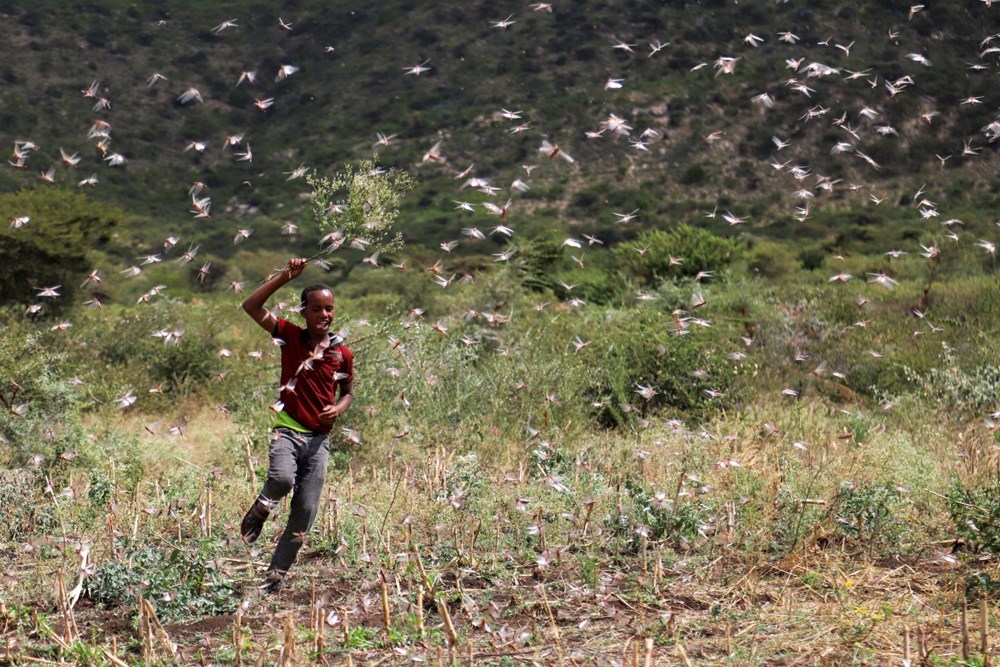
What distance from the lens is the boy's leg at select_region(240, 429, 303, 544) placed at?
536 centimetres

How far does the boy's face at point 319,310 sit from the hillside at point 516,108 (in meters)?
25.8

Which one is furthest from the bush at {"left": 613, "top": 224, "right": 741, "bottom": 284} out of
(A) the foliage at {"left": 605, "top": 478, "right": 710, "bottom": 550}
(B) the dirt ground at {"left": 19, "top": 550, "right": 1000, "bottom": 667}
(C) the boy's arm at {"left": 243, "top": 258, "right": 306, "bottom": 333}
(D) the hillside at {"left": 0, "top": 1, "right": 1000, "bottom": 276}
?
(C) the boy's arm at {"left": 243, "top": 258, "right": 306, "bottom": 333}

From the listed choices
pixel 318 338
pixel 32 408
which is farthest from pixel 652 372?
pixel 318 338

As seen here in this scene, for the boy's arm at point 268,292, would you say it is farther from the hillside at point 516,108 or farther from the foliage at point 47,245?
the hillside at point 516,108

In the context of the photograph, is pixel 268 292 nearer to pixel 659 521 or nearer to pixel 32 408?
pixel 659 521

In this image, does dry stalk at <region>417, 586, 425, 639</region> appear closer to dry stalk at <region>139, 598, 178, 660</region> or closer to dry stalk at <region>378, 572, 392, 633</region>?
dry stalk at <region>378, 572, 392, 633</region>

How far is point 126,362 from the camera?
47.6ft

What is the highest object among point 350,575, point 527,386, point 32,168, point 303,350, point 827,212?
point 303,350

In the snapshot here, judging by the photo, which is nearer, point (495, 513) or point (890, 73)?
point (495, 513)

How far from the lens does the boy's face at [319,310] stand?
18.3 feet

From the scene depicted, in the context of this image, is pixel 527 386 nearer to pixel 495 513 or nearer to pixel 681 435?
pixel 681 435

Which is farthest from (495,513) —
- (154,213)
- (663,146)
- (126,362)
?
(663,146)

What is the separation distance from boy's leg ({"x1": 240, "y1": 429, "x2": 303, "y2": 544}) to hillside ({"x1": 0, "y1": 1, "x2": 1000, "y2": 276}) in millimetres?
25971

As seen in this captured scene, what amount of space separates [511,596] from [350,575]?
0.87m
